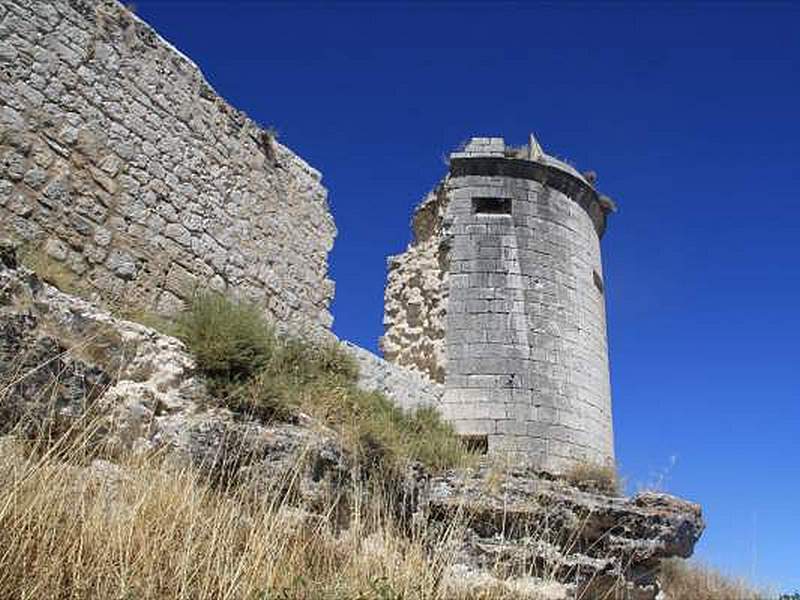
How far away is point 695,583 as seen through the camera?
28.5 ft

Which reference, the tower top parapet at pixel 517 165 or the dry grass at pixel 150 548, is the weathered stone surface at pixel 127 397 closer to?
the dry grass at pixel 150 548

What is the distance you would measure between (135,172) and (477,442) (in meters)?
5.11

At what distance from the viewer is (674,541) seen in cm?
613

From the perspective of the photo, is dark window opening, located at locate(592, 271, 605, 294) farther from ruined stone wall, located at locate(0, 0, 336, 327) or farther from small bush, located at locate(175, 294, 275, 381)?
small bush, located at locate(175, 294, 275, 381)

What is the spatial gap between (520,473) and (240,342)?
3.02 metres

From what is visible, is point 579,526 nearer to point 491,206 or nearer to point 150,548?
point 150,548

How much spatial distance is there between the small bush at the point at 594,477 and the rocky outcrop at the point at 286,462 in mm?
1851

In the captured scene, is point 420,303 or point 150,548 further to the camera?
point 420,303

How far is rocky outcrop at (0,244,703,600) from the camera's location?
14.4 ft

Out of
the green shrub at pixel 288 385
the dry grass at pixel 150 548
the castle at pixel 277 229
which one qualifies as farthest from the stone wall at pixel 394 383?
the dry grass at pixel 150 548

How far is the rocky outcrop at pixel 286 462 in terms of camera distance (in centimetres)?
440

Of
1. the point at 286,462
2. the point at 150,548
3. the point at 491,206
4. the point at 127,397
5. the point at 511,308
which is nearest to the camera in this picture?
the point at 150,548

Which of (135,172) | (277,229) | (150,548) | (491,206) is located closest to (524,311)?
(491,206)

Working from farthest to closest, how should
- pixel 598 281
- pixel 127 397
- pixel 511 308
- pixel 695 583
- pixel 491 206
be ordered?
pixel 598 281 → pixel 491 206 → pixel 511 308 → pixel 695 583 → pixel 127 397
